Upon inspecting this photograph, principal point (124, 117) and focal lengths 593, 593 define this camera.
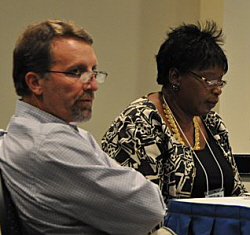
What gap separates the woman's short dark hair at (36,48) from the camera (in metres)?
1.74

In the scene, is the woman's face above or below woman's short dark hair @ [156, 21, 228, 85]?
below

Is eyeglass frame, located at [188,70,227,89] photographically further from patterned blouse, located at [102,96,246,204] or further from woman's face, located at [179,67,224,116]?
patterned blouse, located at [102,96,246,204]

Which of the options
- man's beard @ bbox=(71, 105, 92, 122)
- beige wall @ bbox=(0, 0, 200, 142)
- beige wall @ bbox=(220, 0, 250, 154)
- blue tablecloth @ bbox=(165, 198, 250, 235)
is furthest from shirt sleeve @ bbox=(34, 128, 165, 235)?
beige wall @ bbox=(220, 0, 250, 154)

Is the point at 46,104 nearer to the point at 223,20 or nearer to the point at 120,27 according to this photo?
the point at 120,27

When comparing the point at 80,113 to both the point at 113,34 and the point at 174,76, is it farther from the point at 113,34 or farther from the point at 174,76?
the point at 113,34

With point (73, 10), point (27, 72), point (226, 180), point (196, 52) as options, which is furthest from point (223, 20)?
point (27, 72)

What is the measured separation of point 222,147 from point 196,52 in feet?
1.64

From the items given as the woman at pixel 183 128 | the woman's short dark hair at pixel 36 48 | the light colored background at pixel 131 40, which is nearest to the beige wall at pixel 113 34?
the light colored background at pixel 131 40

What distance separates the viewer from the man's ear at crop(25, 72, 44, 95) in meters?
1.74

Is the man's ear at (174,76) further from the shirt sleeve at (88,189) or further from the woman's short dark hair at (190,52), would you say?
the shirt sleeve at (88,189)

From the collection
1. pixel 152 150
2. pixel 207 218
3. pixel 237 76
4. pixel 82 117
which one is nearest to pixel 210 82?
pixel 152 150

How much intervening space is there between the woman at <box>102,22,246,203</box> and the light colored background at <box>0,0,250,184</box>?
939 millimetres

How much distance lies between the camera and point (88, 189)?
157 centimetres

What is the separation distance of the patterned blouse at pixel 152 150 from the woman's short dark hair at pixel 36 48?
2.91ft
